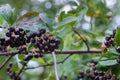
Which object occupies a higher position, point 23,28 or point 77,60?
point 23,28

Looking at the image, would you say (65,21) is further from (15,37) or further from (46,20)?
(15,37)

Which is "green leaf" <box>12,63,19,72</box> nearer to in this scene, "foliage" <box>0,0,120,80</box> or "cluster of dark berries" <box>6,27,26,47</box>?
"foliage" <box>0,0,120,80</box>

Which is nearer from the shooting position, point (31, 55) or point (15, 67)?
point (31, 55)

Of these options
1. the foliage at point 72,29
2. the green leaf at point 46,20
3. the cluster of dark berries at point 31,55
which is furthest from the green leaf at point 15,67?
the green leaf at point 46,20

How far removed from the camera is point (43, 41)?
1.08m

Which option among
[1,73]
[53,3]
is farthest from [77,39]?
[53,3]

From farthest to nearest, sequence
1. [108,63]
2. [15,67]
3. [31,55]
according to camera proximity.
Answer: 1. [15,67]
2. [31,55]
3. [108,63]

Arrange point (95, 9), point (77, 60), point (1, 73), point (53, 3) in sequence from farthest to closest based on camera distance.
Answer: point (53, 3), point (95, 9), point (77, 60), point (1, 73)

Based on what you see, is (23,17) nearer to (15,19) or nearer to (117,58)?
(15,19)

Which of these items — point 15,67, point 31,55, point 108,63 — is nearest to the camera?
point 108,63

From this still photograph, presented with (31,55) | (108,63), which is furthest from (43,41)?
(108,63)

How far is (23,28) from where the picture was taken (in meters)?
1.07

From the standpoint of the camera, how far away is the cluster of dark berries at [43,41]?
3.52 feet

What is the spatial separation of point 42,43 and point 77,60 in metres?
0.61
